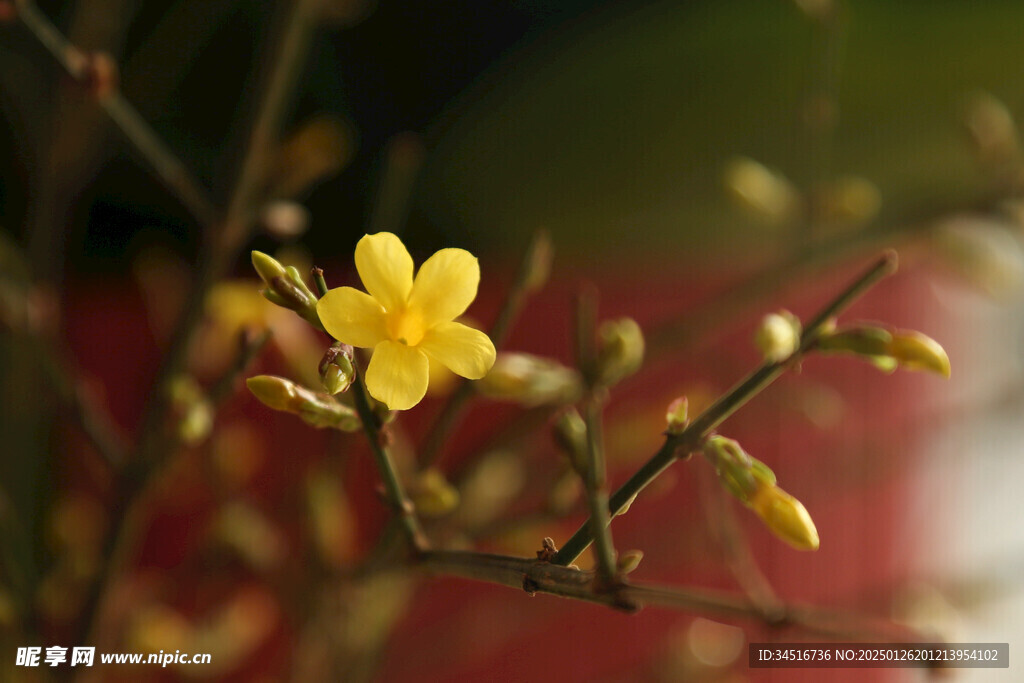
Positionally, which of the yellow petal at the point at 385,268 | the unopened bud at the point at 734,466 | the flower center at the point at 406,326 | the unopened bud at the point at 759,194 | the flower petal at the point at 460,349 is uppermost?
the unopened bud at the point at 759,194

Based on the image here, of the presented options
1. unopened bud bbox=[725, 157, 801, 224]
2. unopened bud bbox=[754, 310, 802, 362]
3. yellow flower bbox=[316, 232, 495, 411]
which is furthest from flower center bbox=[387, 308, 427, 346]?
unopened bud bbox=[725, 157, 801, 224]

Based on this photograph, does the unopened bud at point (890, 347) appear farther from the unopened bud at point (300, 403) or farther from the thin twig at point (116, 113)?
the thin twig at point (116, 113)

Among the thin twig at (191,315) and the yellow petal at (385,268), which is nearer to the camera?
the yellow petal at (385,268)

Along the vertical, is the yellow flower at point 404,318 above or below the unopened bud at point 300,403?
above

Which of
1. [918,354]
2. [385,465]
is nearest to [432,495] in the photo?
[385,465]

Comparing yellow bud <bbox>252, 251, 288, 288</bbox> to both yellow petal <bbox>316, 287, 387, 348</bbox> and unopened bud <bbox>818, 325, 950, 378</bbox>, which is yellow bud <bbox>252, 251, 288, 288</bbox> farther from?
unopened bud <bbox>818, 325, 950, 378</bbox>

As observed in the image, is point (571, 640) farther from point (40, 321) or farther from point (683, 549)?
point (40, 321)

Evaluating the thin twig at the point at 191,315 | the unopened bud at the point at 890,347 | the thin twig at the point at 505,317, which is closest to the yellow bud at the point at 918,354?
the unopened bud at the point at 890,347
